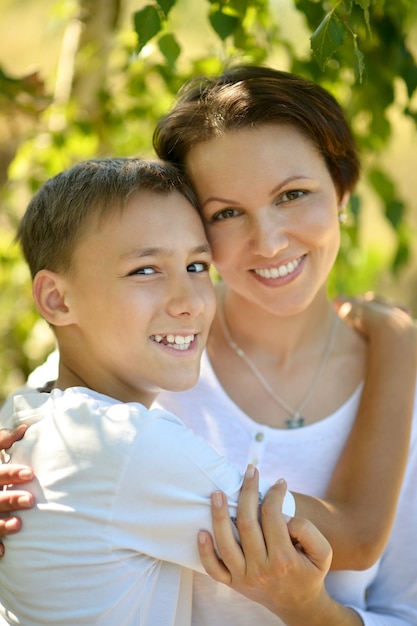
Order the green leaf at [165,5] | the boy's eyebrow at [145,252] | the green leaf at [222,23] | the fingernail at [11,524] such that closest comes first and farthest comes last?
the fingernail at [11,524]
the boy's eyebrow at [145,252]
the green leaf at [165,5]
the green leaf at [222,23]

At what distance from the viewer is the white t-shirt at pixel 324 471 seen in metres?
2.06

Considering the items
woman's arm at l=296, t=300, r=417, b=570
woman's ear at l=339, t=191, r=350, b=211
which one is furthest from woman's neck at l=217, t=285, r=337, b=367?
woman's ear at l=339, t=191, r=350, b=211

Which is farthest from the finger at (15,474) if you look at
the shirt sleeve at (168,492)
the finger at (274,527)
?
the finger at (274,527)

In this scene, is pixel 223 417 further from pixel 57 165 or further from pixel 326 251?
pixel 57 165

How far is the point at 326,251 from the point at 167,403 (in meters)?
0.62

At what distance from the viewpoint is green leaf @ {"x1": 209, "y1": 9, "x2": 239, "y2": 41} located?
2.18 m

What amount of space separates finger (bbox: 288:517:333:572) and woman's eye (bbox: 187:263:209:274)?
2.16ft

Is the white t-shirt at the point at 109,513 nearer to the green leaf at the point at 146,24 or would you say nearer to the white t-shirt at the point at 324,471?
the white t-shirt at the point at 324,471

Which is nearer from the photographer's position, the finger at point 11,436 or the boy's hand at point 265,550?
the boy's hand at point 265,550

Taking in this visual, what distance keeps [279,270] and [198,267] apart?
0.23m

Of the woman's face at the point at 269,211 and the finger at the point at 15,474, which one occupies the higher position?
the woman's face at the point at 269,211

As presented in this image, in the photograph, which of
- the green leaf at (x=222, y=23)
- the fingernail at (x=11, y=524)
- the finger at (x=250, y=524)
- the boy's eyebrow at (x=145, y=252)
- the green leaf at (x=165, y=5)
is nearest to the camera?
the finger at (x=250, y=524)

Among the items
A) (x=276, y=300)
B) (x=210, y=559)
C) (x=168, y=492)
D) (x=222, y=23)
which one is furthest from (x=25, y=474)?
(x=222, y=23)

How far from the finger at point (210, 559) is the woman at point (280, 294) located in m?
0.40
